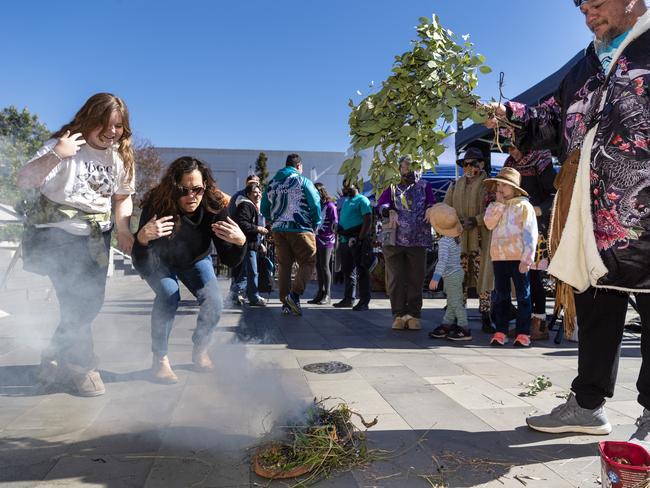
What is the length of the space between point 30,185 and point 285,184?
3693 millimetres

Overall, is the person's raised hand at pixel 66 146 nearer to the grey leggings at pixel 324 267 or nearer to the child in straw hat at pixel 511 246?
the child in straw hat at pixel 511 246

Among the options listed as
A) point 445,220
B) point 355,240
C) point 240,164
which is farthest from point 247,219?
point 240,164

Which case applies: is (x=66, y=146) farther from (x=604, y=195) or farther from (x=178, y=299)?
(x=604, y=195)

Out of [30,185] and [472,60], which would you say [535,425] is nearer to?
[472,60]

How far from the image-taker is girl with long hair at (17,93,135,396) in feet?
9.55

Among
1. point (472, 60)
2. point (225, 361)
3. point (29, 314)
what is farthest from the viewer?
point (29, 314)

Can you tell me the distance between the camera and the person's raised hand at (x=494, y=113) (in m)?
2.38

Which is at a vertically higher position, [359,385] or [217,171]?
[217,171]

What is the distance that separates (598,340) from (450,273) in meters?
2.83

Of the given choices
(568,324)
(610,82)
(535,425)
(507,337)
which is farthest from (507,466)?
(507,337)

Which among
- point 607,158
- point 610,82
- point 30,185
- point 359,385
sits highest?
point 610,82

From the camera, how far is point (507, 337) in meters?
5.00

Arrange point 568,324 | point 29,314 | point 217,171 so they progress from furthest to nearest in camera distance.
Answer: point 217,171
point 29,314
point 568,324

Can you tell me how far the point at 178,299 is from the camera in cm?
344
